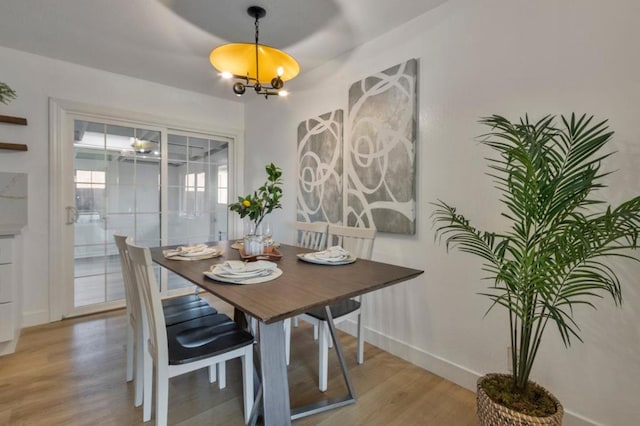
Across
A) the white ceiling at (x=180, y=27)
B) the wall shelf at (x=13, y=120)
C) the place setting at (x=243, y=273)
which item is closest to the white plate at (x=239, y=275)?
the place setting at (x=243, y=273)

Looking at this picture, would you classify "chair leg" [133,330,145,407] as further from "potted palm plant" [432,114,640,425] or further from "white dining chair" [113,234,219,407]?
"potted palm plant" [432,114,640,425]

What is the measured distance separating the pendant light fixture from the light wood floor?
1.91 meters

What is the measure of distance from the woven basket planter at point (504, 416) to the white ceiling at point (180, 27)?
232 centimetres

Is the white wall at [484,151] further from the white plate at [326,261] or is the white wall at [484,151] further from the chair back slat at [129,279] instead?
the chair back slat at [129,279]

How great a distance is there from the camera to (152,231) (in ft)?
12.0

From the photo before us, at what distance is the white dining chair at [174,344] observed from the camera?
1359mm

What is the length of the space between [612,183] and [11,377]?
12.0 feet

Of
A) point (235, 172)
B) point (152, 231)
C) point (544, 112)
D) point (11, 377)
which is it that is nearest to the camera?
point (544, 112)

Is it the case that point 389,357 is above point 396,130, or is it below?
below

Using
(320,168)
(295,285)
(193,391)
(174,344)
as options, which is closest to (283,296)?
(295,285)

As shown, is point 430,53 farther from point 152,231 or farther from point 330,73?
point 152,231

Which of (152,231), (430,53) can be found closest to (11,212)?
(152,231)

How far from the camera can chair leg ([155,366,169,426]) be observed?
Answer: 1371mm

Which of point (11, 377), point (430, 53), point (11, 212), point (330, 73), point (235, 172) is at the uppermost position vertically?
point (330, 73)
